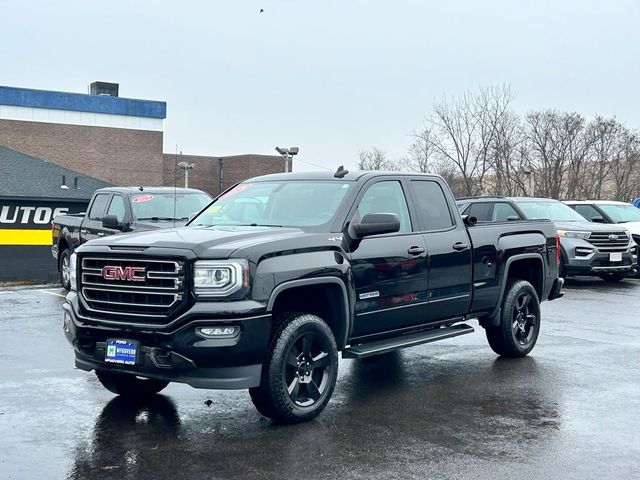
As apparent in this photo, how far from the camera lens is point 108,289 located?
627cm

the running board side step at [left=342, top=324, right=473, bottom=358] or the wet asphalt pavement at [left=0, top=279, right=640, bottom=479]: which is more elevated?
the running board side step at [left=342, top=324, right=473, bottom=358]

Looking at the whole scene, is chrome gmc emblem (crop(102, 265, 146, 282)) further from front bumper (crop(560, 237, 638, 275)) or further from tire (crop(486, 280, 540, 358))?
front bumper (crop(560, 237, 638, 275))

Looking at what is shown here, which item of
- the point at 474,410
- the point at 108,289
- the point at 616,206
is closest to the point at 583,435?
the point at 474,410

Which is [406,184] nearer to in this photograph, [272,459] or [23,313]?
[272,459]

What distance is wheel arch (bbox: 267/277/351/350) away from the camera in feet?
21.1

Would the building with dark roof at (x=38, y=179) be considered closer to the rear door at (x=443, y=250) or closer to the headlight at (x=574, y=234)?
the headlight at (x=574, y=234)

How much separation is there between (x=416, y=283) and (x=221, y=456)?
271 centimetres

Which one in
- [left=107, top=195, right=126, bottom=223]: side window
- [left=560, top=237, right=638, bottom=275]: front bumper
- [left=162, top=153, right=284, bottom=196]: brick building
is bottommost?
[left=560, top=237, right=638, bottom=275]: front bumper

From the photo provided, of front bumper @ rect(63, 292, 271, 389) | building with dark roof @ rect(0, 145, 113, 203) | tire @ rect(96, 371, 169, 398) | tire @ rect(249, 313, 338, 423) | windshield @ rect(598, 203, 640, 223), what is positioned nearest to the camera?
front bumper @ rect(63, 292, 271, 389)

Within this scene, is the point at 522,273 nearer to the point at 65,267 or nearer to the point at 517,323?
the point at 517,323

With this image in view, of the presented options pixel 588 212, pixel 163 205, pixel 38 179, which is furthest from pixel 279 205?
pixel 38 179

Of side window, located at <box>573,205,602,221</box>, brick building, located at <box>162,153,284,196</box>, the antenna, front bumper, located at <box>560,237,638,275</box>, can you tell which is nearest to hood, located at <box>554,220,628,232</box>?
front bumper, located at <box>560,237,638,275</box>

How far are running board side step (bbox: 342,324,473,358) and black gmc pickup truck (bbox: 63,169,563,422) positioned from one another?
0.02m

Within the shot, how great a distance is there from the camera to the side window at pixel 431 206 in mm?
7969
